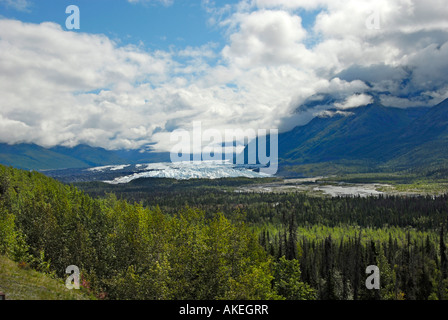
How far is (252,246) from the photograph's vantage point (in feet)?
209

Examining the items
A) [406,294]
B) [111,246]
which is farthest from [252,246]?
[406,294]

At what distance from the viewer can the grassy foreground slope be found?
113ft

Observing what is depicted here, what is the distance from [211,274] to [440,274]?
339 feet

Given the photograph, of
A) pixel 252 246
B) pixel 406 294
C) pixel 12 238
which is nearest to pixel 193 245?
pixel 252 246

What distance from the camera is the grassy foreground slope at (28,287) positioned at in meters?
34.5

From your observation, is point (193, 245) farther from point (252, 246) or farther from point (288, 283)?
point (288, 283)

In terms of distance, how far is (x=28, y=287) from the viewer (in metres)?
36.9

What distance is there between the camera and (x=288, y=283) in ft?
211

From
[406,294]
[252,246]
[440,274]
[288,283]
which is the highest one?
[252,246]
